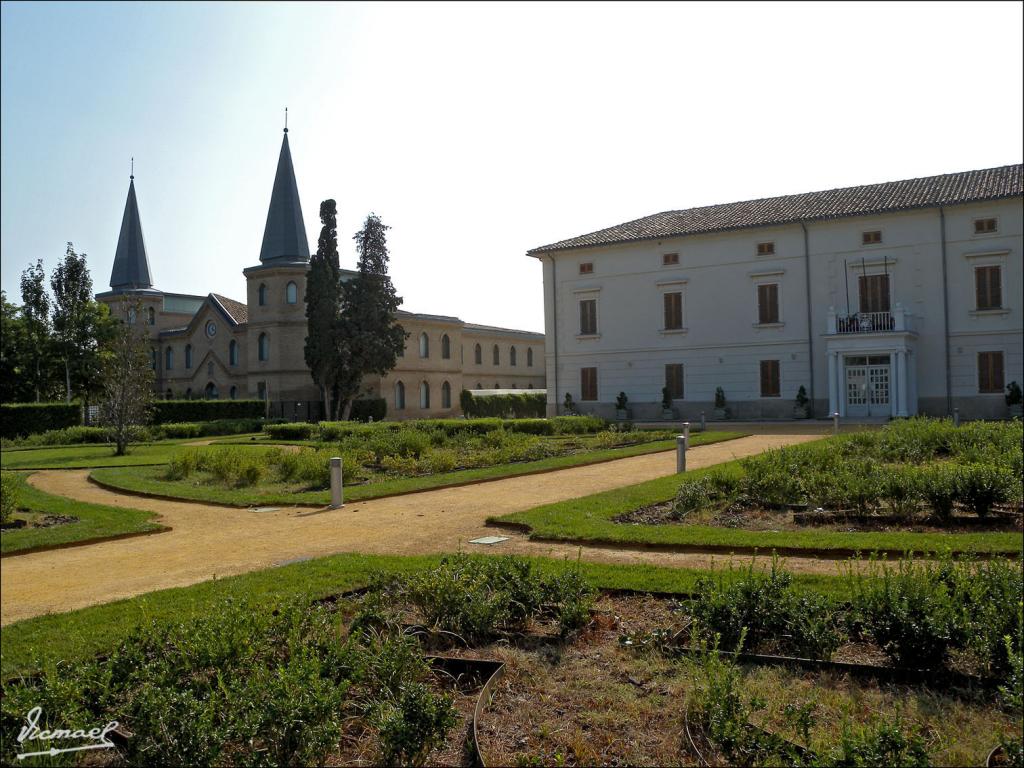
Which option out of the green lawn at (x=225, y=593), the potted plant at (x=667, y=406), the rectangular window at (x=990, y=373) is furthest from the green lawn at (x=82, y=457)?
the rectangular window at (x=990, y=373)

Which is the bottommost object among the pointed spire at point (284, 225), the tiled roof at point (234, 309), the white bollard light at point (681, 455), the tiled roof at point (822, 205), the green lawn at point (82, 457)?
the green lawn at point (82, 457)

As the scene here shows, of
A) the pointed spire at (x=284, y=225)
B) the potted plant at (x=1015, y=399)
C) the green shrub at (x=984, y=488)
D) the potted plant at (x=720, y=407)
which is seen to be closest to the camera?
the green shrub at (x=984, y=488)

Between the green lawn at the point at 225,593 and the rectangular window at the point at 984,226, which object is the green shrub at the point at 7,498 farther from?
the rectangular window at the point at 984,226

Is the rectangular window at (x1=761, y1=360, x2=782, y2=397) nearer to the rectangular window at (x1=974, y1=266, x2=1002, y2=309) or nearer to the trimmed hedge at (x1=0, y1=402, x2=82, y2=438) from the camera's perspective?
the rectangular window at (x1=974, y1=266, x2=1002, y2=309)

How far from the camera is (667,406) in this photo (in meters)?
40.5

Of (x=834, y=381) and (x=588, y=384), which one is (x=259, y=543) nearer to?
(x=834, y=381)

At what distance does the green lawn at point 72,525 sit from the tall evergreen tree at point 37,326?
3701 cm

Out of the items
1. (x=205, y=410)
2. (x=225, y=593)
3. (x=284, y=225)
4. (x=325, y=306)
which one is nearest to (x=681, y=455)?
(x=225, y=593)

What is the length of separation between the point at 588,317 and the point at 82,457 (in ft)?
86.1

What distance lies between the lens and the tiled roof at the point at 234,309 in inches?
2270

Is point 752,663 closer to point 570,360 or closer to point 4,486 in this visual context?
point 4,486

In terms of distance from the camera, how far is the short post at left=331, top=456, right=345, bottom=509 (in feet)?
44.1

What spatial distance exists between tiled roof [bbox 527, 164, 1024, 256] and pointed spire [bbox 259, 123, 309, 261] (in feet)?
54.8

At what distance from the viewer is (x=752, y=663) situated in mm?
5598
